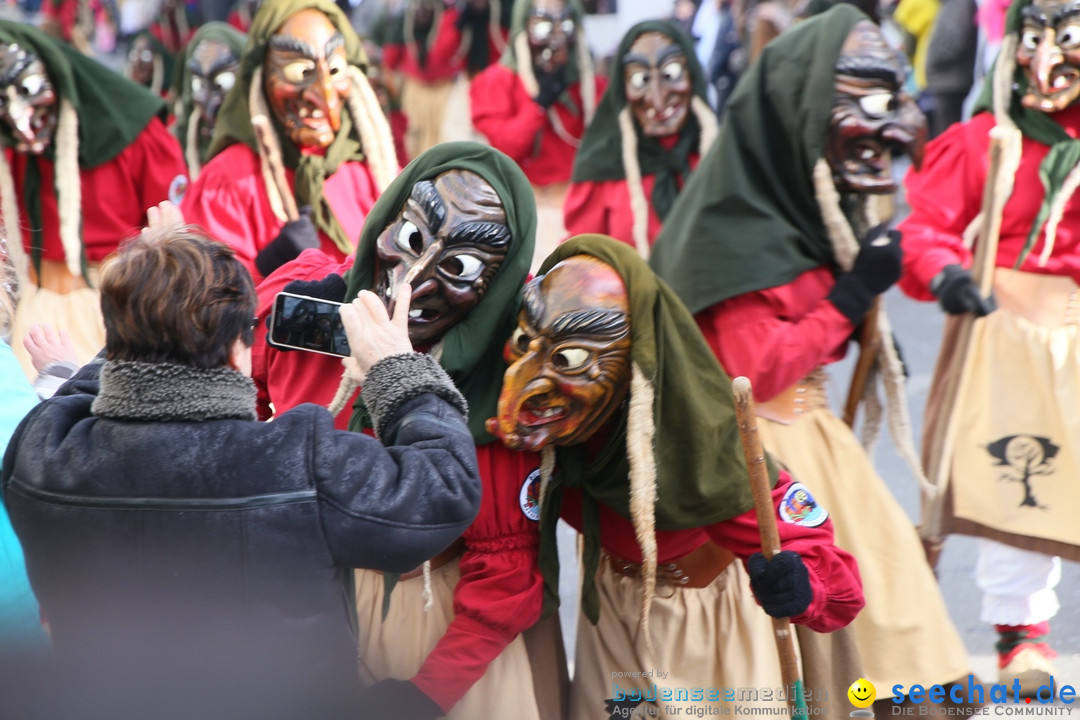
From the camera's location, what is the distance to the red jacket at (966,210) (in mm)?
3777

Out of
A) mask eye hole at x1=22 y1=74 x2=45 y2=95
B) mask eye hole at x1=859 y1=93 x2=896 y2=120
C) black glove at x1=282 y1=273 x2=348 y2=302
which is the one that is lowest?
black glove at x1=282 y1=273 x2=348 y2=302

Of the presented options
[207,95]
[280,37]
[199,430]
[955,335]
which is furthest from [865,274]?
[207,95]

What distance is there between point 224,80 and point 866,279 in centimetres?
365

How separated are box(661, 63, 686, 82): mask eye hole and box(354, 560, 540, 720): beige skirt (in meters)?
3.31

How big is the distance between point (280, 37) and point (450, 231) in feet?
6.93

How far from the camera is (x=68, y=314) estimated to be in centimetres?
442

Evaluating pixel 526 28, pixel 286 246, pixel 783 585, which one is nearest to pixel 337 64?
pixel 286 246

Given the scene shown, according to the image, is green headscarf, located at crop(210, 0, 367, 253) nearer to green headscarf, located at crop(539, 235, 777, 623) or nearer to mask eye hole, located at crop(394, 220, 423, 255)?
mask eye hole, located at crop(394, 220, 423, 255)

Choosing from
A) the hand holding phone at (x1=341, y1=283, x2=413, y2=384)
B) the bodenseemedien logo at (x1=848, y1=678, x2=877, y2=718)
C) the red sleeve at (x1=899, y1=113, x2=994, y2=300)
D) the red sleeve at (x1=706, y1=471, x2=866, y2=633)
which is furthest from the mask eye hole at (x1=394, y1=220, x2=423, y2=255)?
the red sleeve at (x1=899, y1=113, x2=994, y2=300)

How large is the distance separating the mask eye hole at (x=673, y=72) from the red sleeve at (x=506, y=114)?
5.60ft

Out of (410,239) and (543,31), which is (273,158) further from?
(543,31)

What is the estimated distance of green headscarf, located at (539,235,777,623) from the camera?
233cm

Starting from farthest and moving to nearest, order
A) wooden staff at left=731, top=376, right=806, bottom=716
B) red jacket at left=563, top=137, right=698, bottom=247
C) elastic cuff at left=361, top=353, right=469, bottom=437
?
red jacket at left=563, top=137, right=698, bottom=247
wooden staff at left=731, top=376, right=806, bottom=716
elastic cuff at left=361, top=353, right=469, bottom=437

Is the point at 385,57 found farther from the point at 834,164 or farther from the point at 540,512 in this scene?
the point at 540,512
